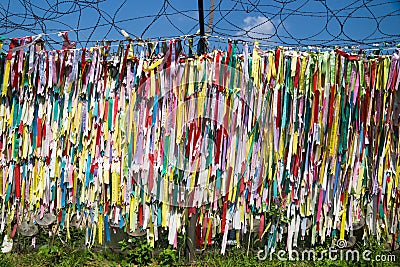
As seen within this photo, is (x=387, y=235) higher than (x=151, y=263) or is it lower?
Result: higher

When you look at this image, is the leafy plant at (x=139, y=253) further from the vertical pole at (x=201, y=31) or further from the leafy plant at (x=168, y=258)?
the vertical pole at (x=201, y=31)

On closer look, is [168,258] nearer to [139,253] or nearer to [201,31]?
[139,253]

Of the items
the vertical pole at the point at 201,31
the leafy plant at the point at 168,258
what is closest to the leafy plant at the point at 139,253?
the leafy plant at the point at 168,258

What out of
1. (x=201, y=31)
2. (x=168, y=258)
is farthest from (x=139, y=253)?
(x=201, y=31)

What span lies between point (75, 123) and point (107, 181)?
1.66 feet

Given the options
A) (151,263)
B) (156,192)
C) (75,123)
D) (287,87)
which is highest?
(287,87)

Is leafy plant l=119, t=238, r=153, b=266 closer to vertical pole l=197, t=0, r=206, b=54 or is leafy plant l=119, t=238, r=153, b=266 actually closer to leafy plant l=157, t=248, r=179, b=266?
leafy plant l=157, t=248, r=179, b=266

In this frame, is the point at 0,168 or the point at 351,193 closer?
the point at 351,193

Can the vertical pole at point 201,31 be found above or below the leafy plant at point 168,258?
above

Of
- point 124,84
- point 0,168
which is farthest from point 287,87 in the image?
point 0,168

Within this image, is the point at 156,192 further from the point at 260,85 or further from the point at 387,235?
the point at 387,235

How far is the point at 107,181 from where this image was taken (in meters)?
3.52

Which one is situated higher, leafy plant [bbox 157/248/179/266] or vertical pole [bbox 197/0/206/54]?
vertical pole [bbox 197/0/206/54]

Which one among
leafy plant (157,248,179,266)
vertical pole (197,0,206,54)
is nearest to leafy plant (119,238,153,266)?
leafy plant (157,248,179,266)
